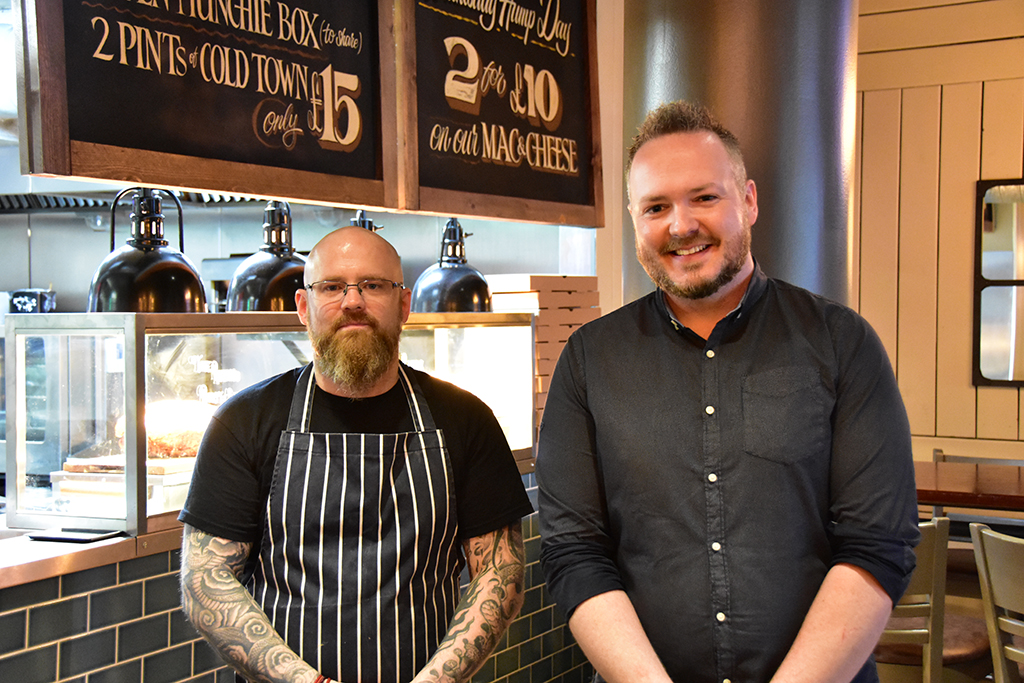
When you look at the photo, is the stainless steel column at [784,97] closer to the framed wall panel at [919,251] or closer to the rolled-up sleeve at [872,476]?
the rolled-up sleeve at [872,476]

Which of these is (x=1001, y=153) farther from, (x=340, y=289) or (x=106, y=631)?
(x=106, y=631)

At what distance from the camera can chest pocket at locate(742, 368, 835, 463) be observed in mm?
1504

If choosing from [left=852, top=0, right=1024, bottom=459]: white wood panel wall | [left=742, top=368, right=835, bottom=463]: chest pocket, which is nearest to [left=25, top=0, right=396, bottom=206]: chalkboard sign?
[left=742, top=368, right=835, bottom=463]: chest pocket

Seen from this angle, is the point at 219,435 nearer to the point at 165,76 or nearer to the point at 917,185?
the point at 165,76

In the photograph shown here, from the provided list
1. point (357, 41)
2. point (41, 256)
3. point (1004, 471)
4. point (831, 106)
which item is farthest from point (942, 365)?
point (41, 256)

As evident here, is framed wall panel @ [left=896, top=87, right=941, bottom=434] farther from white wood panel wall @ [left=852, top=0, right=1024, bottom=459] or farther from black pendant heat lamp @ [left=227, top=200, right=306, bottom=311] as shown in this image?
black pendant heat lamp @ [left=227, top=200, right=306, bottom=311]

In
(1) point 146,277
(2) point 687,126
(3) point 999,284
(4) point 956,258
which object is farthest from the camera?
(4) point 956,258

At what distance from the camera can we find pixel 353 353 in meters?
1.80

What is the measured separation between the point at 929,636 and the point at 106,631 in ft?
7.49

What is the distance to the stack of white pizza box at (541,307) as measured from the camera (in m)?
3.55

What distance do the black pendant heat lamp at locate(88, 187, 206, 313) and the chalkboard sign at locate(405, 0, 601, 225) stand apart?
670 millimetres

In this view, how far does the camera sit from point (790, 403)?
1.53 meters

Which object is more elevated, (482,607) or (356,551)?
(356,551)

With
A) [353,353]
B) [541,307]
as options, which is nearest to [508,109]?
[541,307]
